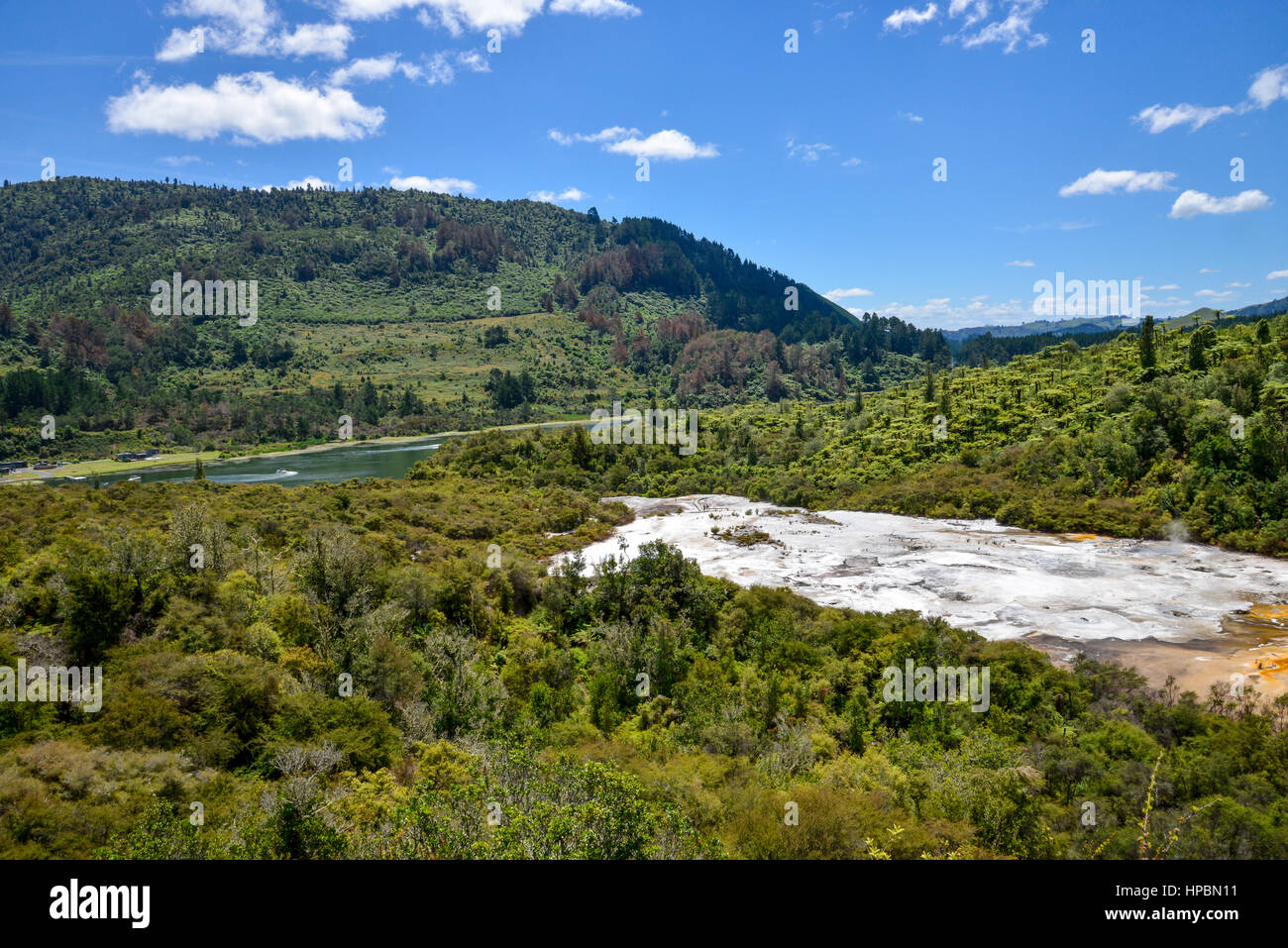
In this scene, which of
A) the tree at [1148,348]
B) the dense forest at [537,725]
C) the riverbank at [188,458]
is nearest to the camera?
the dense forest at [537,725]

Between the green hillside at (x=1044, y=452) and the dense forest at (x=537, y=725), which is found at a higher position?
the green hillside at (x=1044, y=452)

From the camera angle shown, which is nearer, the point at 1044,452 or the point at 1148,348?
the point at 1044,452

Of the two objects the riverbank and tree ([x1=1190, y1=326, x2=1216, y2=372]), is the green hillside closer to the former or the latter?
tree ([x1=1190, y1=326, x2=1216, y2=372])

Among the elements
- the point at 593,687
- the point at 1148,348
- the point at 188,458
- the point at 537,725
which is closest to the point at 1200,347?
the point at 1148,348

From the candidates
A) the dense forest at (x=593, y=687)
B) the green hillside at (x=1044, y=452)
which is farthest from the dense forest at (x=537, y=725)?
the green hillside at (x=1044, y=452)

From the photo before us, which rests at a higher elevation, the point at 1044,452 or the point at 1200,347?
the point at 1200,347

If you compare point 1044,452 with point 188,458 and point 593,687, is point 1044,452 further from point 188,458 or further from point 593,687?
point 188,458

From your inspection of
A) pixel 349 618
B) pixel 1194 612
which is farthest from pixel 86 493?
pixel 1194 612

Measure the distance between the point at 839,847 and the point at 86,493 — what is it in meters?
45.1

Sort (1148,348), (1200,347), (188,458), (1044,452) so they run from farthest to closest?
(188,458)
(1148,348)
(1200,347)
(1044,452)

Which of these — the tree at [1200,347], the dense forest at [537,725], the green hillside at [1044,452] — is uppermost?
the tree at [1200,347]

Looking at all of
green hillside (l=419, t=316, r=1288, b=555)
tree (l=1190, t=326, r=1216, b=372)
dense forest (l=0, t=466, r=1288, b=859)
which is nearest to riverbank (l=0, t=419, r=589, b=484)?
green hillside (l=419, t=316, r=1288, b=555)

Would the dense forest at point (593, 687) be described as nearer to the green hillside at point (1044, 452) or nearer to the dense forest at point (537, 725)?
the dense forest at point (537, 725)
